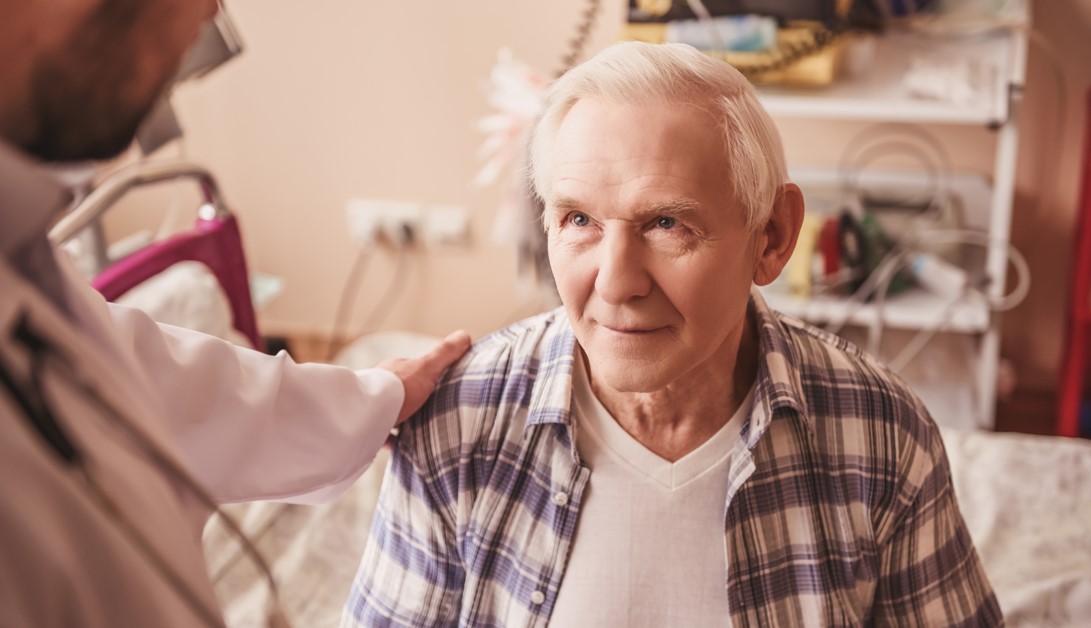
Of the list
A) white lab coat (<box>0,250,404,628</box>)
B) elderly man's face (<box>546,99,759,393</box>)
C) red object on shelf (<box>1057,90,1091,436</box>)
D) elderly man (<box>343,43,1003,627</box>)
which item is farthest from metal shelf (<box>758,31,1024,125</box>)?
white lab coat (<box>0,250,404,628</box>)

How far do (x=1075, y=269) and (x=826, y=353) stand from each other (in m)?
1.57

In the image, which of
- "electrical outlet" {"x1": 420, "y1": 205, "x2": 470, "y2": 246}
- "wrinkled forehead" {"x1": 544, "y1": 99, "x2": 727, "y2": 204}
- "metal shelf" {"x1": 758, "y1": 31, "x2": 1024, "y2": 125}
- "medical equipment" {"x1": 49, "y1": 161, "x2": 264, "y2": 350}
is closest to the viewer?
"wrinkled forehead" {"x1": 544, "y1": 99, "x2": 727, "y2": 204}

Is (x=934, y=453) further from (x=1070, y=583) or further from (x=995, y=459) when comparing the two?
(x=995, y=459)

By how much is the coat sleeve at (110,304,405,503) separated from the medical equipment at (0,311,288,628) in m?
0.40

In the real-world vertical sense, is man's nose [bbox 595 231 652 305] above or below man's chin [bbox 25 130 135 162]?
below

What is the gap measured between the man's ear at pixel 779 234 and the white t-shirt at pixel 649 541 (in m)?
0.17

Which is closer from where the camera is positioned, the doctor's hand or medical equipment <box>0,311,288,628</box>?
medical equipment <box>0,311,288,628</box>

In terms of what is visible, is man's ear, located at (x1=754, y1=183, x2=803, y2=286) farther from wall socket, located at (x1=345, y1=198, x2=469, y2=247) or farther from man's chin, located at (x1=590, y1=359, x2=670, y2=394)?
wall socket, located at (x1=345, y1=198, x2=469, y2=247)

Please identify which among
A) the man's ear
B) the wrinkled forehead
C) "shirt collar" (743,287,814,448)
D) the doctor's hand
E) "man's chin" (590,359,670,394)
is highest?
the wrinkled forehead

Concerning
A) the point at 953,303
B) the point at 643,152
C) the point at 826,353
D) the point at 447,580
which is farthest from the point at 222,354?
the point at 953,303

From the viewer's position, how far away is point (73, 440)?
0.63 metres

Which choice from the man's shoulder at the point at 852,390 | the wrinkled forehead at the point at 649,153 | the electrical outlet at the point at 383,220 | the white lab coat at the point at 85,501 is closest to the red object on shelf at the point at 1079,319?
the man's shoulder at the point at 852,390

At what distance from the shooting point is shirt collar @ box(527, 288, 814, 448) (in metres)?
1.18

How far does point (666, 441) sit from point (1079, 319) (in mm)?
1628
